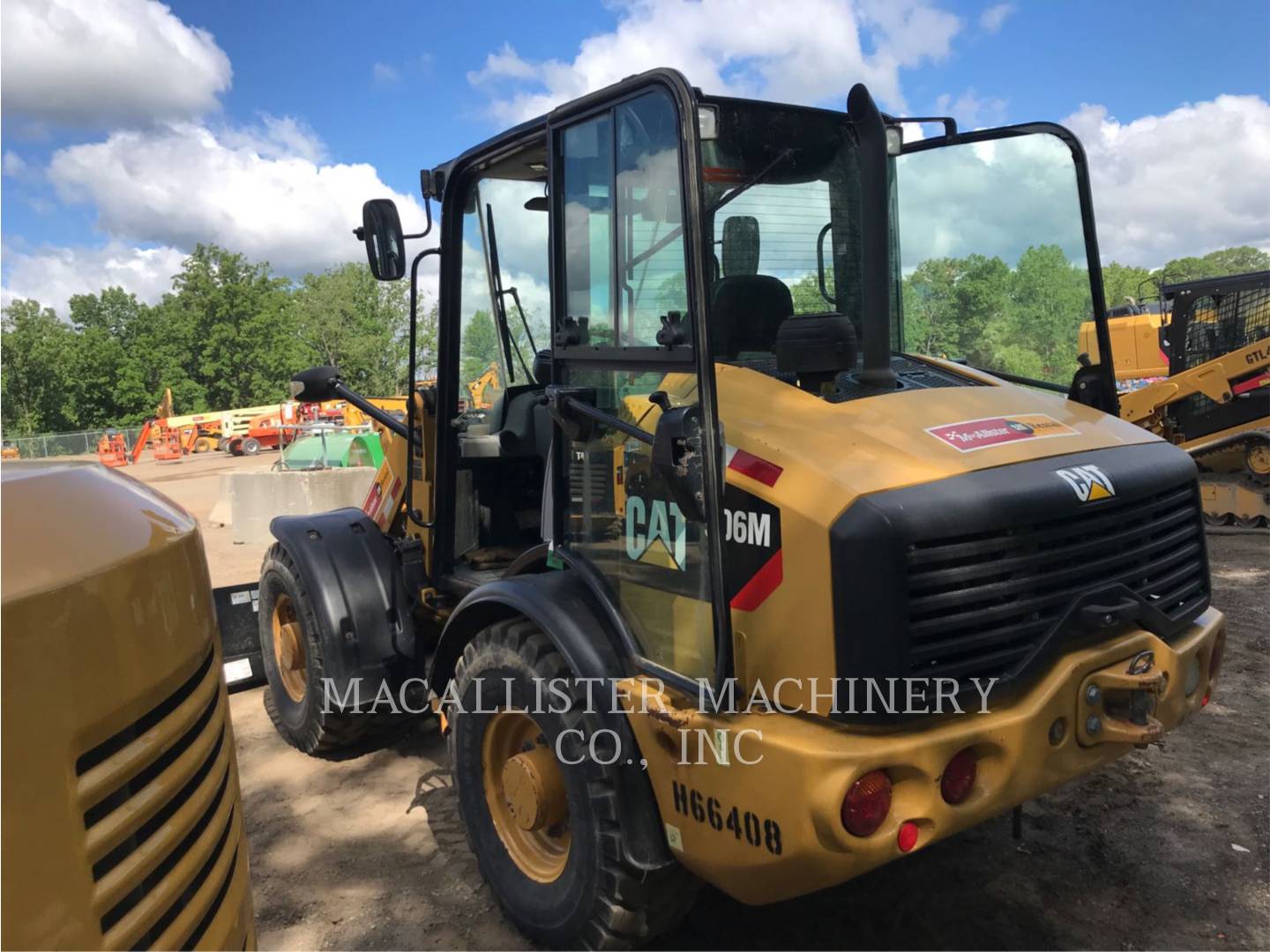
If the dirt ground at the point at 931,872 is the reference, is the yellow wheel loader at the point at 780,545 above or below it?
above

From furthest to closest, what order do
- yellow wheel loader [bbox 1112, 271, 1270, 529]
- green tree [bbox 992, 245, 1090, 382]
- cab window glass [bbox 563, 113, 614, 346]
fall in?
yellow wheel loader [bbox 1112, 271, 1270, 529] → green tree [bbox 992, 245, 1090, 382] → cab window glass [bbox 563, 113, 614, 346]

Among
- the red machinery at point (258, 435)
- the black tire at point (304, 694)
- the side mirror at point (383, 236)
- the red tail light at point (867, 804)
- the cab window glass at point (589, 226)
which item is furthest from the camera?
the red machinery at point (258, 435)

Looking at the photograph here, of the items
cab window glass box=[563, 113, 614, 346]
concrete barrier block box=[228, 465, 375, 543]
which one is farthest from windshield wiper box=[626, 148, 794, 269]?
concrete barrier block box=[228, 465, 375, 543]

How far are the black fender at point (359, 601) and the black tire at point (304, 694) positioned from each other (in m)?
0.11

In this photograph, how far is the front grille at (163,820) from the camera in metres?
1.29

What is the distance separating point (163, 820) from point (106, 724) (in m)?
0.26

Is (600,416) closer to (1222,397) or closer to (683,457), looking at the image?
(683,457)

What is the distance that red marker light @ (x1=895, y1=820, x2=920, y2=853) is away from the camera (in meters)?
2.24

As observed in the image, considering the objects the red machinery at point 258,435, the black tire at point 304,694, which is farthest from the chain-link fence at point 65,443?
the black tire at point 304,694

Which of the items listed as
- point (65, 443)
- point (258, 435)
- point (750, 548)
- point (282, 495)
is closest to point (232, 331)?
point (65, 443)

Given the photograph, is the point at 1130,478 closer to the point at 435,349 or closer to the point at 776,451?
the point at 776,451

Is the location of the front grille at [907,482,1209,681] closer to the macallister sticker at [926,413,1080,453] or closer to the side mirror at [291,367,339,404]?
the macallister sticker at [926,413,1080,453]

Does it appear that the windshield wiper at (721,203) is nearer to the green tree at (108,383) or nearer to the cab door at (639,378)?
the cab door at (639,378)

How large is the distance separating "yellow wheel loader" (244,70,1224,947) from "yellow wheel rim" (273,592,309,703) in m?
1.46
